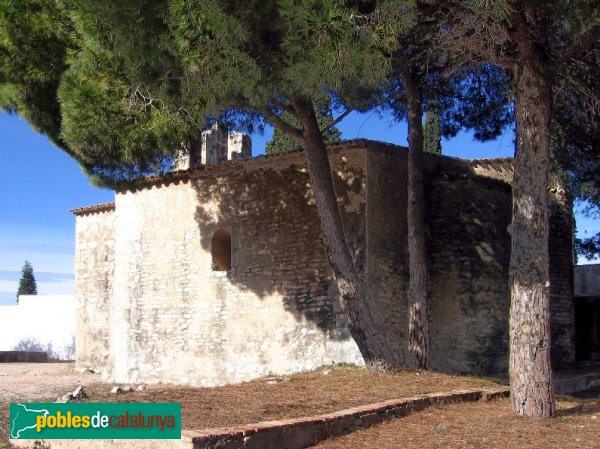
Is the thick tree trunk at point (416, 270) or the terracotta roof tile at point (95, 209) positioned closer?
the thick tree trunk at point (416, 270)

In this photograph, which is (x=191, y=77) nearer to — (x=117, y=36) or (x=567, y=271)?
(x=117, y=36)

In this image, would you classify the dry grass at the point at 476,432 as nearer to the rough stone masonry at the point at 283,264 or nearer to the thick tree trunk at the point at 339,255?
the thick tree trunk at the point at 339,255

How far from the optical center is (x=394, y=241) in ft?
39.3


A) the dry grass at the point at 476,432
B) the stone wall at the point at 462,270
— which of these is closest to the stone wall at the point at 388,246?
the stone wall at the point at 462,270

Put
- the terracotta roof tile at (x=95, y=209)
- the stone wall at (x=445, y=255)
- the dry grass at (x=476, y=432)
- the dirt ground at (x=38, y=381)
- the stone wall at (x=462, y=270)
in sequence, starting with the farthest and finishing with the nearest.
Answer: the terracotta roof tile at (x=95, y=209), the dirt ground at (x=38, y=381), the stone wall at (x=462, y=270), the stone wall at (x=445, y=255), the dry grass at (x=476, y=432)

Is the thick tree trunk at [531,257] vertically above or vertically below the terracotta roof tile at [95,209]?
below

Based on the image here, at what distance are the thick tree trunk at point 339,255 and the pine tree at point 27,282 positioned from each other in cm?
4726

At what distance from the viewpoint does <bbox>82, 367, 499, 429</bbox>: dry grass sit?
23.2 ft

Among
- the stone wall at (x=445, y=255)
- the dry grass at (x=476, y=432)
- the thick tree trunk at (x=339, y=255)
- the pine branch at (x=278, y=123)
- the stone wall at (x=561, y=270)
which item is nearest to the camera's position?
the dry grass at (x=476, y=432)

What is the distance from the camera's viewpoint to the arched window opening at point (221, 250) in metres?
13.4

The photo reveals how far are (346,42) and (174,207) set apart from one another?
286 inches

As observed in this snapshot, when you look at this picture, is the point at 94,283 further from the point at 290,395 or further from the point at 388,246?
the point at 290,395

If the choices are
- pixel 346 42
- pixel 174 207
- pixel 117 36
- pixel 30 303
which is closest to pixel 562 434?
pixel 346 42

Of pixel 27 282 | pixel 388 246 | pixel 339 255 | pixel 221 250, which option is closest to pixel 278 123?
pixel 339 255
